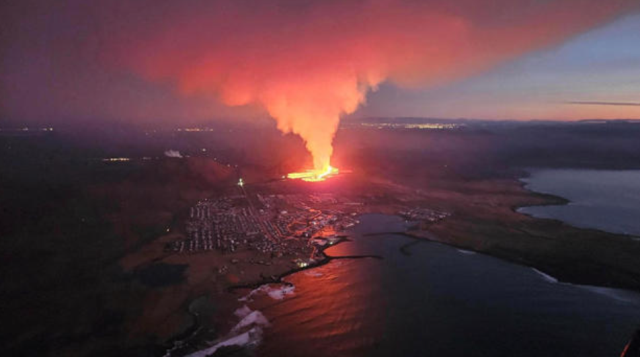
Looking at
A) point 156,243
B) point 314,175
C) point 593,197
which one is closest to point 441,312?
point 156,243

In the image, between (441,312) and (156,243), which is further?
(156,243)

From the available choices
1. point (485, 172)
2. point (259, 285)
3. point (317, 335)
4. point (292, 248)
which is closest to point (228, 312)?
point (259, 285)

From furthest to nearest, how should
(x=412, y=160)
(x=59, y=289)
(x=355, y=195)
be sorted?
(x=412, y=160) → (x=355, y=195) → (x=59, y=289)

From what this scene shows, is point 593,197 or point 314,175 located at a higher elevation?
point 314,175

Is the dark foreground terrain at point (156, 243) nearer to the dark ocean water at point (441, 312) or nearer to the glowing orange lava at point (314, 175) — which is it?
the glowing orange lava at point (314, 175)

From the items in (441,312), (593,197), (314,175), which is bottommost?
(593,197)

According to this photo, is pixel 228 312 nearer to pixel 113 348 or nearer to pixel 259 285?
pixel 259 285

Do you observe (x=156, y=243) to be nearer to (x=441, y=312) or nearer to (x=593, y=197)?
(x=441, y=312)
